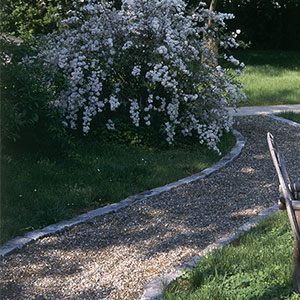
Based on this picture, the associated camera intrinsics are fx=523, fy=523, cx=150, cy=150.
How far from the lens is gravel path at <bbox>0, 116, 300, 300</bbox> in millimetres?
3791

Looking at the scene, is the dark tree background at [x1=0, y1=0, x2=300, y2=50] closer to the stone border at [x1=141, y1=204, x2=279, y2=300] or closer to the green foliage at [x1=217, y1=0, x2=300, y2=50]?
the green foliage at [x1=217, y1=0, x2=300, y2=50]

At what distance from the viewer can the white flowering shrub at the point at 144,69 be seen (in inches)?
299

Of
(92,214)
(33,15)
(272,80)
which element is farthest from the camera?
(33,15)

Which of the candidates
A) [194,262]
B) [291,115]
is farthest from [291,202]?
[291,115]

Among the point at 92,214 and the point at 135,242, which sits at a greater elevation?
the point at 92,214

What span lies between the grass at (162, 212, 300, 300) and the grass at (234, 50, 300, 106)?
8634 mm

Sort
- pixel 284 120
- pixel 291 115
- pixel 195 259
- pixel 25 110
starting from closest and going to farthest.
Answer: pixel 195 259 < pixel 25 110 < pixel 284 120 < pixel 291 115

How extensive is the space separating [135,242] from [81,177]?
5.55ft

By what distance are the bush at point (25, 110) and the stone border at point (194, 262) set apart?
2648 mm

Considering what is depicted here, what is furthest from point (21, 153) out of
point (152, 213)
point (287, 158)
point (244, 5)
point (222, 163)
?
point (244, 5)

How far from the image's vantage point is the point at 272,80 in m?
15.5

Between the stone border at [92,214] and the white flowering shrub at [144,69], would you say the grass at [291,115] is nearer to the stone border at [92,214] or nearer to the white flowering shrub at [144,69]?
the white flowering shrub at [144,69]

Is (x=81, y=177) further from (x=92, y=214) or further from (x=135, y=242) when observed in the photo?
(x=135, y=242)

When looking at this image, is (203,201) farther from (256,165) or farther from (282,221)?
(256,165)
